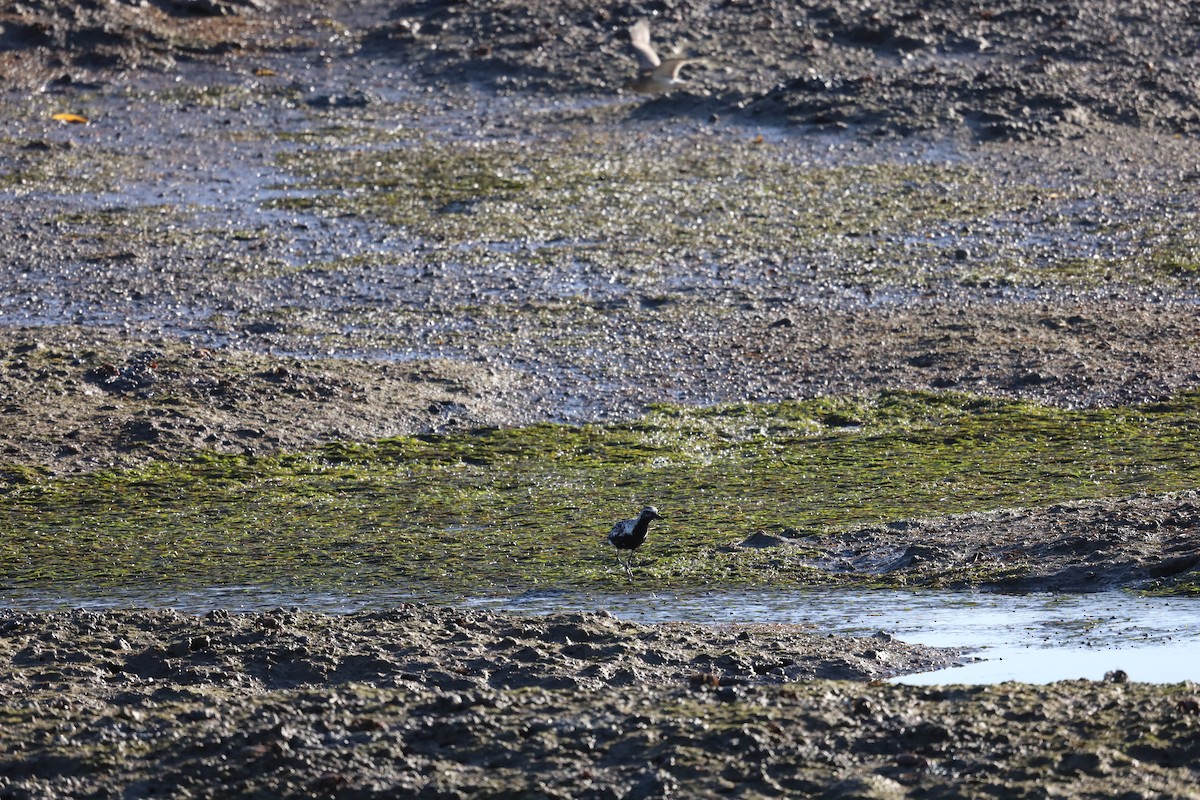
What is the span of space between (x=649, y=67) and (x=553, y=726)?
1517cm

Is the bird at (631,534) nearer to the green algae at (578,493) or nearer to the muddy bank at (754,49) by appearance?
the green algae at (578,493)

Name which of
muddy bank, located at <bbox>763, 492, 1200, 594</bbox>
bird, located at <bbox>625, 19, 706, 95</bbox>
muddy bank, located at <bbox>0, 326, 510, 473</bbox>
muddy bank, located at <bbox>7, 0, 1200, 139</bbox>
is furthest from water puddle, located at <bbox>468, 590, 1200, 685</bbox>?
bird, located at <bbox>625, 19, 706, 95</bbox>

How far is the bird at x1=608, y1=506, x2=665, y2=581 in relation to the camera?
7.45m

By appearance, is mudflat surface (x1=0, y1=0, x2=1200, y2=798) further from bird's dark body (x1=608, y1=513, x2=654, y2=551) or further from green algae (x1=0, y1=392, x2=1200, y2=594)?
bird's dark body (x1=608, y1=513, x2=654, y2=551)

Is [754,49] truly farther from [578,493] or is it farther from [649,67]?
[578,493]

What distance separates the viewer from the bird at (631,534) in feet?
24.4

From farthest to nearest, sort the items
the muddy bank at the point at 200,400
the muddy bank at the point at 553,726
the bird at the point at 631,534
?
the muddy bank at the point at 200,400
the bird at the point at 631,534
the muddy bank at the point at 553,726

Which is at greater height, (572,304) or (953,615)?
(953,615)

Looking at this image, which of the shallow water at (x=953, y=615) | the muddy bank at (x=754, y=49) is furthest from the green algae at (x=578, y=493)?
the muddy bank at (x=754, y=49)

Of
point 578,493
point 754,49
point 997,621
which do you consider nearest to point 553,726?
point 997,621

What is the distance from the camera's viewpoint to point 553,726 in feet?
16.8

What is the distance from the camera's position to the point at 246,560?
25.4ft

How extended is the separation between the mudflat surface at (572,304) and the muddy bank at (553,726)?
0.05 feet

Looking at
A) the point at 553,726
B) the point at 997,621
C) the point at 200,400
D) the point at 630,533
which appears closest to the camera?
the point at 553,726
